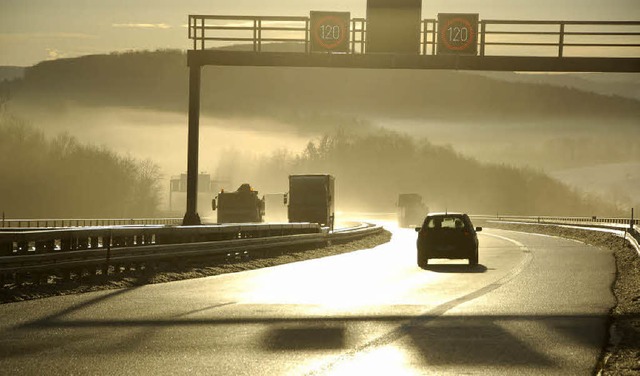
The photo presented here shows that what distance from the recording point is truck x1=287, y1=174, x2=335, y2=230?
60781mm

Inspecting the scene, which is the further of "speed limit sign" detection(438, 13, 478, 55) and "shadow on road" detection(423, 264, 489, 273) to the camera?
"speed limit sign" detection(438, 13, 478, 55)

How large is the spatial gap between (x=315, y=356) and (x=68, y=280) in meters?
10.5

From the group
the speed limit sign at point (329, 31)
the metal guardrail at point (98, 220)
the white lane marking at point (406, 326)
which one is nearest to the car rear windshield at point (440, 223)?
the speed limit sign at point (329, 31)

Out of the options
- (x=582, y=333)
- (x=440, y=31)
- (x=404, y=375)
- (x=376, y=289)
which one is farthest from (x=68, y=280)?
(x=440, y=31)

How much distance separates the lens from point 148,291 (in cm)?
2095

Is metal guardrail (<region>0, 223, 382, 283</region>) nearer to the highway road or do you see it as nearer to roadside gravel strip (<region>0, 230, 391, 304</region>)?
roadside gravel strip (<region>0, 230, 391, 304</region>)

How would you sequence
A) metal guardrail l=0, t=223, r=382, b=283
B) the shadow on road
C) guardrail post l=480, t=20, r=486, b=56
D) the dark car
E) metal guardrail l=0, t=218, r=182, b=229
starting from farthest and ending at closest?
metal guardrail l=0, t=218, r=182, b=229 → guardrail post l=480, t=20, r=486, b=56 → the dark car → the shadow on road → metal guardrail l=0, t=223, r=382, b=283

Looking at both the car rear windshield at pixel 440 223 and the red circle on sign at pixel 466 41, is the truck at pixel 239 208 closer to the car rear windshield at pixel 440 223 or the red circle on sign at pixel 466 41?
the red circle on sign at pixel 466 41

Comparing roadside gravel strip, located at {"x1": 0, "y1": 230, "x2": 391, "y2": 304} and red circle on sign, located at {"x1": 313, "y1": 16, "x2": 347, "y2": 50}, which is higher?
red circle on sign, located at {"x1": 313, "y1": 16, "x2": 347, "y2": 50}

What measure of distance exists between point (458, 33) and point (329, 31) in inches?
147

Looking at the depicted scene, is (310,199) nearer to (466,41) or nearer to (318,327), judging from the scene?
(466,41)

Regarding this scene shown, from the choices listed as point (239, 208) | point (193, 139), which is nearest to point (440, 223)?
point (193, 139)

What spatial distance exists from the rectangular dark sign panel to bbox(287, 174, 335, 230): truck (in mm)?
26585

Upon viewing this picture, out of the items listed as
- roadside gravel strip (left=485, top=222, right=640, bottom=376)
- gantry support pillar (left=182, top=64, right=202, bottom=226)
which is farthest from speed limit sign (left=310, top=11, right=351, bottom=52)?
roadside gravel strip (left=485, top=222, right=640, bottom=376)
